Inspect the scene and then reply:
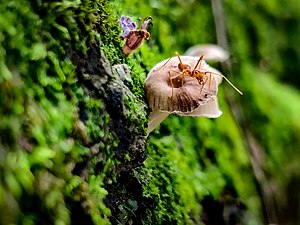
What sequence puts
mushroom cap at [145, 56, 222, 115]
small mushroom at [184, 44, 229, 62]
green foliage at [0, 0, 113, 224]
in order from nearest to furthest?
green foliage at [0, 0, 113, 224], mushroom cap at [145, 56, 222, 115], small mushroom at [184, 44, 229, 62]

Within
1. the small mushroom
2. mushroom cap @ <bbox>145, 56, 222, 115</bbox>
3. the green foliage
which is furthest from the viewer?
the small mushroom

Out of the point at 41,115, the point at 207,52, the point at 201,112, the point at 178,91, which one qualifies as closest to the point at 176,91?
the point at 178,91

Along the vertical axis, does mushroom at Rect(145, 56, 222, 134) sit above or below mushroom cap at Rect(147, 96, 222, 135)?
above

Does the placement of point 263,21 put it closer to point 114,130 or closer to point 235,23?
point 235,23

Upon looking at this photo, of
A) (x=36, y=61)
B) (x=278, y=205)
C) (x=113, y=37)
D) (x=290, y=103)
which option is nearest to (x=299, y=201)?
(x=278, y=205)

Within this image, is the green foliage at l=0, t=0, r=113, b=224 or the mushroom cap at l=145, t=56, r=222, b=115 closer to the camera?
the green foliage at l=0, t=0, r=113, b=224

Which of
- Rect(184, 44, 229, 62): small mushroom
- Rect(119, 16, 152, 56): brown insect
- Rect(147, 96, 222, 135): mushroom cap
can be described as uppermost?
Rect(119, 16, 152, 56): brown insect

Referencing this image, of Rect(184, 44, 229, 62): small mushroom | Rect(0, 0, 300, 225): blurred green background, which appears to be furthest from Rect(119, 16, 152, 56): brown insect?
Rect(184, 44, 229, 62): small mushroom

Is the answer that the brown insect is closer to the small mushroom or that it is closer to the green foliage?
the green foliage
